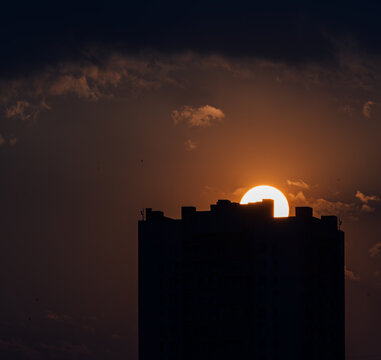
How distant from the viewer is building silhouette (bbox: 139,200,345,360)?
10519 cm

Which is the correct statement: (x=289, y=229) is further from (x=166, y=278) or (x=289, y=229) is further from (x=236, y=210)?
(x=166, y=278)

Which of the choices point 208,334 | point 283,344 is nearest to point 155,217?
point 208,334

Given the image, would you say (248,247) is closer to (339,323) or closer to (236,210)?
(236,210)

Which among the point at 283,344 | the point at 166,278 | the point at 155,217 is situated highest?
the point at 155,217

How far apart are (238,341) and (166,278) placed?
13212mm

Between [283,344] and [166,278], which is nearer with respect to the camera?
[283,344]

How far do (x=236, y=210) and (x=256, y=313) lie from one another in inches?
552

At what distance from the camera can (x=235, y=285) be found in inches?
4264

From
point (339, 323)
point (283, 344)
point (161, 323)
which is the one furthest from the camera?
point (339, 323)

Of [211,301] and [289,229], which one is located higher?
[289,229]

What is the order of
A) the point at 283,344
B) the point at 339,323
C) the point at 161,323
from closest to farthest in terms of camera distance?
the point at 283,344, the point at 161,323, the point at 339,323

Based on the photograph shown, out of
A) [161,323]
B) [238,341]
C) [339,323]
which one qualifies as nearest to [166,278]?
[161,323]

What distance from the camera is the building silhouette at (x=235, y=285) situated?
345ft

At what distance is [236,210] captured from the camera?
108625 millimetres
